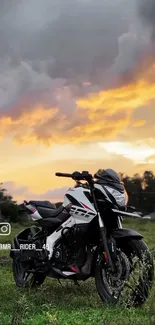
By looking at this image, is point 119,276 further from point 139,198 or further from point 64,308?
point 139,198

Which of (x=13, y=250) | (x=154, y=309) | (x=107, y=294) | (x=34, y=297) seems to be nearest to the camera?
(x=154, y=309)

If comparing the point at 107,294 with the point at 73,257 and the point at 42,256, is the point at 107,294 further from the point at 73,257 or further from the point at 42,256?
the point at 42,256

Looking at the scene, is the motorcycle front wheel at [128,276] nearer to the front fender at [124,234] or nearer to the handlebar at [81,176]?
the front fender at [124,234]

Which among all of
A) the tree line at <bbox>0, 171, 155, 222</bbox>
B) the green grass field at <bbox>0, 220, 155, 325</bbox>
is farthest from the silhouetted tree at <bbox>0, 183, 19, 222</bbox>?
the green grass field at <bbox>0, 220, 155, 325</bbox>

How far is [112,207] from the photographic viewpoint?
5602mm

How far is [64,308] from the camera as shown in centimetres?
529

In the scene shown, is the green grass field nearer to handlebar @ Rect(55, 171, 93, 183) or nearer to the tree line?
handlebar @ Rect(55, 171, 93, 183)

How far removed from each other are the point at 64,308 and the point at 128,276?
2.19ft

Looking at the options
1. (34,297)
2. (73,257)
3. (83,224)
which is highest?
(83,224)

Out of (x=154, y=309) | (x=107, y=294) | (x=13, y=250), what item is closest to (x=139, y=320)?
(x=154, y=309)

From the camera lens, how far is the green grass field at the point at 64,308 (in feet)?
14.8

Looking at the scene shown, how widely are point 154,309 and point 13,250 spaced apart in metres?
2.78

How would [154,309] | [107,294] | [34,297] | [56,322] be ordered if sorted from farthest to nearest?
[34,297] → [107,294] → [154,309] → [56,322]

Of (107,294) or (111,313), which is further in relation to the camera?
(107,294)
